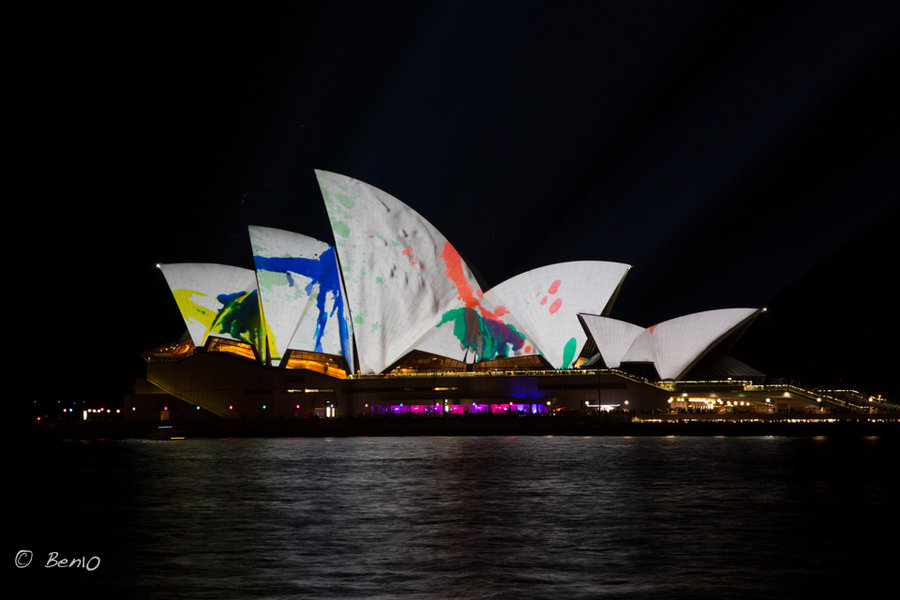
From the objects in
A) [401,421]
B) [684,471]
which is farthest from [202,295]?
[684,471]

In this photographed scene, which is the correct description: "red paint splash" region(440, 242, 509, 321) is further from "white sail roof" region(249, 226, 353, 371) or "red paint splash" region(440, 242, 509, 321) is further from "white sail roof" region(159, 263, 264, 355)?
"white sail roof" region(159, 263, 264, 355)

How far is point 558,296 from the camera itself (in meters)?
60.4

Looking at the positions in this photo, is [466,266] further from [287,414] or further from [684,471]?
[684,471]

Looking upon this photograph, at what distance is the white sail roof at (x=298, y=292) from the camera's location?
5659cm

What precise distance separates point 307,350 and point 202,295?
26.2 ft

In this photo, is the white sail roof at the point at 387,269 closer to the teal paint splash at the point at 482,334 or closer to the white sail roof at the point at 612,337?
the teal paint splash at the point at 482,334

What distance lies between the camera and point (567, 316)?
200 feet

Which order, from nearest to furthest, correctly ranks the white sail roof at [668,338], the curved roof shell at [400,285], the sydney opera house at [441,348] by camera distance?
1. the curved roof shell at [400,285]
2. the sydney opera house at [441,348]
3. the white sail roof at [668,338]

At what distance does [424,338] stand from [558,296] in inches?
357

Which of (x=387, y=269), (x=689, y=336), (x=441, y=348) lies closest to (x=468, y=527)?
(x=387, y=269)

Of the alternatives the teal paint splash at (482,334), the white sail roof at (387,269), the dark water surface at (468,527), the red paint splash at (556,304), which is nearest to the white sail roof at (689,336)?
the red paint splash at (556,304)

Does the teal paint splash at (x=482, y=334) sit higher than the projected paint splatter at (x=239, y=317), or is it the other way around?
the projected paint splatter at (x=239, y=317)

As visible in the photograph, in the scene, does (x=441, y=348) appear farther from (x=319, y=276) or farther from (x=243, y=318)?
(x=243, y=318)

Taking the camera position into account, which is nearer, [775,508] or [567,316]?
[775,508]
